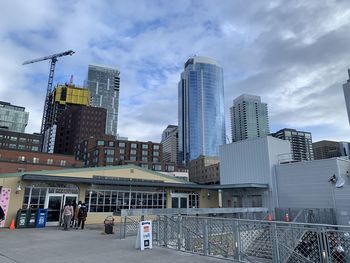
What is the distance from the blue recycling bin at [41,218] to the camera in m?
19.2

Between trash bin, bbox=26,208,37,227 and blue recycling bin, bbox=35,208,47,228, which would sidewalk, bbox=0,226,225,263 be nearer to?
trash bin, bbox=26,208,37,227

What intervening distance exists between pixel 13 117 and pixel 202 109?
107m

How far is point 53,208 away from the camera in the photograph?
69.5 feet

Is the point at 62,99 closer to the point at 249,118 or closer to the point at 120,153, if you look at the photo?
the point at 120,153

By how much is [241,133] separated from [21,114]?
134608 mm

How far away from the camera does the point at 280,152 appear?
29375mm

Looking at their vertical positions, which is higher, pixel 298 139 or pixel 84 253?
pixel 298 139

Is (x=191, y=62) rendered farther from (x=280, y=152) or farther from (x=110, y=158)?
(x=280, y=152)

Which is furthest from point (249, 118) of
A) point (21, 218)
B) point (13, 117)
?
point (21, 218)

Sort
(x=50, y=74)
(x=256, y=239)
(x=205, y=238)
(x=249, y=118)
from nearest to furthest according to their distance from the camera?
(x=256, y=239), (x=205, y=238), (x=50, y=74), (x=249, y=118)

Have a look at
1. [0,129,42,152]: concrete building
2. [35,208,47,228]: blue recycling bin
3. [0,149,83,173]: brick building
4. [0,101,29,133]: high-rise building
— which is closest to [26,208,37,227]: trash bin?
[35,208,47,228]: blue recycling bin

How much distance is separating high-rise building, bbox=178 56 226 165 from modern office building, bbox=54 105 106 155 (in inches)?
2392

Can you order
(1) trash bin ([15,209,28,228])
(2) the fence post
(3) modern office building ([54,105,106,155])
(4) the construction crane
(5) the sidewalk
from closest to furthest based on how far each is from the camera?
(5) the sidewalk
(2) the fence post
(1) trash bin ([15,209,28,228])
(3) modern office building ([54,105,106,155])
(4) the construction crane

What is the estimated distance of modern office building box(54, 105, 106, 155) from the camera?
116 metres
